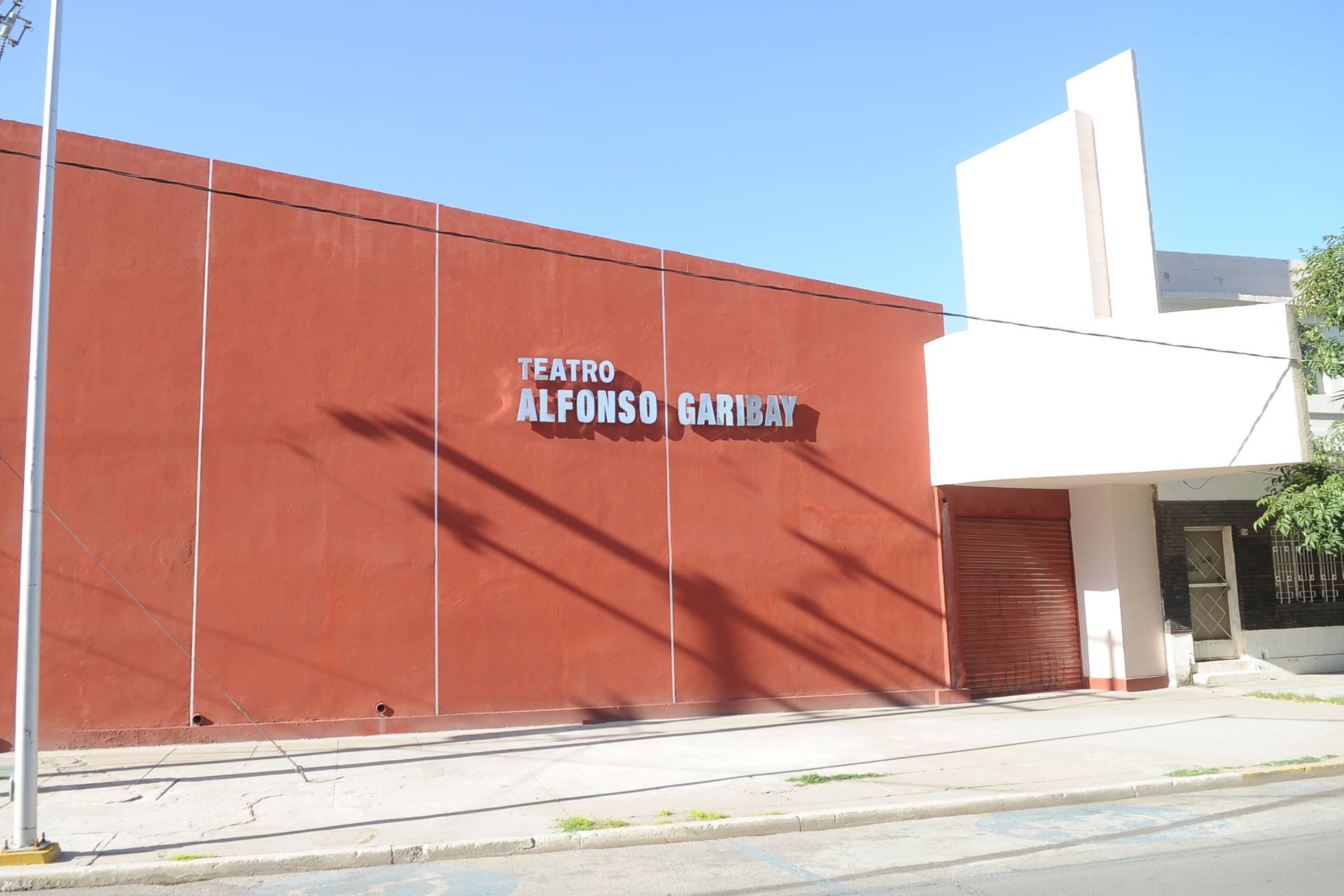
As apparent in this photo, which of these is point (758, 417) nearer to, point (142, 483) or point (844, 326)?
point (844, 326)

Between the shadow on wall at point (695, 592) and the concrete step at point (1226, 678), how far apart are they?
518 cm

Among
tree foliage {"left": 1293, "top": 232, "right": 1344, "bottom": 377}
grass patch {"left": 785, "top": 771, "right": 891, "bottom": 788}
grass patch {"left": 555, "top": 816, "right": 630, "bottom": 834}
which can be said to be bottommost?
grass patch {"left": 785, "top": 771, "right": 891, "bottom": 788}

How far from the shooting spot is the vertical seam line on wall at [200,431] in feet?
41.6

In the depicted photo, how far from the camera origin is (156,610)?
12.7 m

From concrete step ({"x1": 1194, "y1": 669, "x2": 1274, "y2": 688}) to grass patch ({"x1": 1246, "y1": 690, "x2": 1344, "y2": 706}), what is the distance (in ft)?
3.20

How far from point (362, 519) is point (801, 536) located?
6777 millimetres

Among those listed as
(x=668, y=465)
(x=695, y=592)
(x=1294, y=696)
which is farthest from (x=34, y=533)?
(x=1294, y=696)

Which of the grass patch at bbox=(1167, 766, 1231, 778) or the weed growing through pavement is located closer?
the grass patch at bbox=(1167, 766, 1231, 778)

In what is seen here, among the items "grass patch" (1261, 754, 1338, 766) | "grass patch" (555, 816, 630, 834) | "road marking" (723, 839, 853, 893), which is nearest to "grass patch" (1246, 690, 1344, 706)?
"grass patch" (1261, 754, 1338, 766)

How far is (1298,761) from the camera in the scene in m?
10.9

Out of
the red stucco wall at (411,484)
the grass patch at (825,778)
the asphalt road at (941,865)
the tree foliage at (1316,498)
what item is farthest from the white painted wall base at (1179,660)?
the grass patch at (825,778)

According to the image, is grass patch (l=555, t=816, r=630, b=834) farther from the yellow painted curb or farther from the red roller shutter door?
the red roller shutter door

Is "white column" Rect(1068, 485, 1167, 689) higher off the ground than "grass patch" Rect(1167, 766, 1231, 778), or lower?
higher

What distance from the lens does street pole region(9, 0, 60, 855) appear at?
24.1 ft
